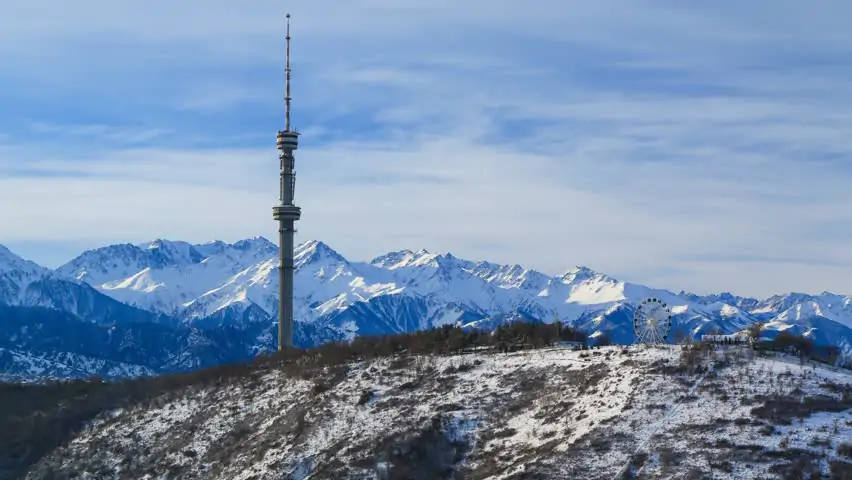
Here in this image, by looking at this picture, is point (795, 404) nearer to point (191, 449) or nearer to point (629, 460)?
point (629, 460)

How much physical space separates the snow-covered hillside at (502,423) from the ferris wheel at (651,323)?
17.0 ft

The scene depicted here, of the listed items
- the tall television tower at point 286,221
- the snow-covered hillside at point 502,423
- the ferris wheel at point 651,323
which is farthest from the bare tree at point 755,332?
the tall television tower at point 286,221

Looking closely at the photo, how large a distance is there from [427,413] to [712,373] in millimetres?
16478

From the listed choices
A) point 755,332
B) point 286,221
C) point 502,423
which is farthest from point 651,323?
point 286,221

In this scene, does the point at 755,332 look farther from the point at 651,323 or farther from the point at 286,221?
the point at 286,221

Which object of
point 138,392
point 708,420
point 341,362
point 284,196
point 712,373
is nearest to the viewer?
point 708,420

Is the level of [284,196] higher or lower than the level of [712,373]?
higher

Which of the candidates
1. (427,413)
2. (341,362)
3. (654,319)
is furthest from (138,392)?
(654,319)

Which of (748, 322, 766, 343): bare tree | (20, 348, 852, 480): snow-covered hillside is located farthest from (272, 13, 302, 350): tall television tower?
(748, 322, 766, 343): bare tree

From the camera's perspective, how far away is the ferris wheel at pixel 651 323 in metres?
75.4

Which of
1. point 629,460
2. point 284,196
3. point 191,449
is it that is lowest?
point 191,449

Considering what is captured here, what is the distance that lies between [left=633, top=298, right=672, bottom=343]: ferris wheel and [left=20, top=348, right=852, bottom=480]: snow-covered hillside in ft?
17.0

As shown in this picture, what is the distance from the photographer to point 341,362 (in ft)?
270

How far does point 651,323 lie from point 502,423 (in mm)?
17160
